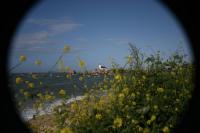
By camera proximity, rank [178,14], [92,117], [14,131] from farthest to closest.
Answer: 1. [92,117]
2. [178,14]
3. [14,131]

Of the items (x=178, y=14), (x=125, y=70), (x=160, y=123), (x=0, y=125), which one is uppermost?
(x=178, y=14)

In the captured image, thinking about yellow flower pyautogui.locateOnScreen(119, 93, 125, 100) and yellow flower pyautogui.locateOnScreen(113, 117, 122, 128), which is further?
yellow flower pyautogui.locateOnScreen(119, 93, 125, 100)

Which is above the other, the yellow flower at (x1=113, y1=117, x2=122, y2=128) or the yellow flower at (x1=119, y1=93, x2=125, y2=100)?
the yellow flower at (x1=119, y1=93, x2=125, y2=100)

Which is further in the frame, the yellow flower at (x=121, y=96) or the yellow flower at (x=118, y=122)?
the yellow flower at (x=121, y=96)

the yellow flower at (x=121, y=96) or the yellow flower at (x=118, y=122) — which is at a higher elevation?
the yellow flower at (x=121, y=96)

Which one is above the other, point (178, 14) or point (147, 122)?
point (178, 14)

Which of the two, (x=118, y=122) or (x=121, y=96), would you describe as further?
(x=121, y=96)

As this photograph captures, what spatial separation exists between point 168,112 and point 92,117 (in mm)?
1169

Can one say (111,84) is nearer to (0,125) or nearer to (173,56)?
(173,56)

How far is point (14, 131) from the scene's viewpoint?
3.16m

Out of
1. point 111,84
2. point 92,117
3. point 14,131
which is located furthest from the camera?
point 111,84

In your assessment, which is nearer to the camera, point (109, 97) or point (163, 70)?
point (109, 97)

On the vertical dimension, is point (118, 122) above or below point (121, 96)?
below

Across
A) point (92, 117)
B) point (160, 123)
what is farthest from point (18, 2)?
point (160, 123)
